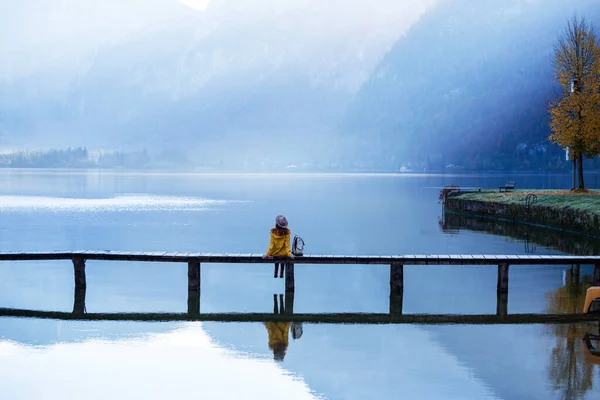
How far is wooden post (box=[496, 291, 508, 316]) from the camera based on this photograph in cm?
2242

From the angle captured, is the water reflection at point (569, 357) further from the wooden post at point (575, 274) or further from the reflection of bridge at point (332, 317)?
the wooden post at point (575, 274)

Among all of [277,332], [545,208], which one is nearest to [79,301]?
[277,332]

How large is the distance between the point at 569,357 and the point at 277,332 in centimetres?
652

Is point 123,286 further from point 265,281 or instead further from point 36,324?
point 36,324

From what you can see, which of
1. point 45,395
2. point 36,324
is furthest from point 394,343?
point 36,324

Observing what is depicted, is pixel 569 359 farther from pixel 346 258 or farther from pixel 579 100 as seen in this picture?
pixel 579 100

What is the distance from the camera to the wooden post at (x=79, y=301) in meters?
22.3

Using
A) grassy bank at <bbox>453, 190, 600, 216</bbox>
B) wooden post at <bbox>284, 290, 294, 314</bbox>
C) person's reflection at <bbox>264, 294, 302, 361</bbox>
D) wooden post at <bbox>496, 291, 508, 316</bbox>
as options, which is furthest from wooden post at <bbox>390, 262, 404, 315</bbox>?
grassy bank at <bbox>453, 190, 600, 216</bbox>

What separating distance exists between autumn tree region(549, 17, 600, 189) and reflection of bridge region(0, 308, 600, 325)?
41.9 m

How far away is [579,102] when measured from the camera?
62.3 meters

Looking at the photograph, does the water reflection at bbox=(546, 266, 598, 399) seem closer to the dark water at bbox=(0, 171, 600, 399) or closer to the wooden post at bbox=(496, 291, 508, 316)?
the dark water at bbox=(0, 171, 600, 399)

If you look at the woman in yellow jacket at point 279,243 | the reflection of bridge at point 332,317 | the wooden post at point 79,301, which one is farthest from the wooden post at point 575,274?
the wooden post at point 79,301

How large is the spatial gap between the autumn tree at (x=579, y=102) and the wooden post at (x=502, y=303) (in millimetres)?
38830

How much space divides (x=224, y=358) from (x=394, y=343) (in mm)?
3953
